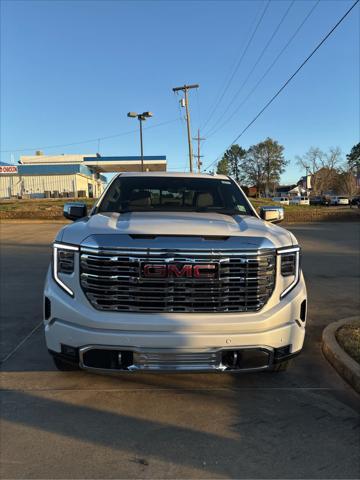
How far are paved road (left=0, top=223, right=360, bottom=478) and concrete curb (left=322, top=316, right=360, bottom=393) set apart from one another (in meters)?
0.07

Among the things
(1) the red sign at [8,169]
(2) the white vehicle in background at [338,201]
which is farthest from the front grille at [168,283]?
(2) the white vehicle in background at [338,201]

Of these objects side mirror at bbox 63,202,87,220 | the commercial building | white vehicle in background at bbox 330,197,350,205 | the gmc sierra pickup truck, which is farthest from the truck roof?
white vehicle in background at bbox 330,197,350,205

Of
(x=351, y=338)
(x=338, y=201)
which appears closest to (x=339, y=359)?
(x=351, y=338)

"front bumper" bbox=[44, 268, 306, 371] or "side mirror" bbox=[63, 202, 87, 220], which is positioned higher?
Result: "side mirror" bbox=[63, 202, 87, 220]

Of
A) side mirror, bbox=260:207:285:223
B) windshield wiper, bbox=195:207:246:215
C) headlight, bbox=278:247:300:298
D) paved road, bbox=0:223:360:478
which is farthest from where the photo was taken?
side mirror, bbox=260:207:285:223

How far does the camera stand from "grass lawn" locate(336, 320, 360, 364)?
14.7ft

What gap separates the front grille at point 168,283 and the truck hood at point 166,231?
88 millimetres

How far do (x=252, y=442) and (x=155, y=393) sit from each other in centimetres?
105

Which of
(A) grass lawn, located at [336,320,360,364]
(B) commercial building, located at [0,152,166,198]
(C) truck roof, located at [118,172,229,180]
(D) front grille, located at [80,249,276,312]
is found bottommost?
(A) grass lawn, located at [336,320,360,364]

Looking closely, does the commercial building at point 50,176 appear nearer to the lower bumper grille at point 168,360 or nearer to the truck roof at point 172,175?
the truck roof at point 172,175

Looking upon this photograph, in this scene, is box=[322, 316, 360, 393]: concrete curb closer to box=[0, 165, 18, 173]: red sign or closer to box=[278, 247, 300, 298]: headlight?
box=[278, 247, 300, 298]: headlight

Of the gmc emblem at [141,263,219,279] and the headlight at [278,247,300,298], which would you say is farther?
the headlight at [278,247,300,298]

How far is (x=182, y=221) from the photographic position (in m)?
3.80

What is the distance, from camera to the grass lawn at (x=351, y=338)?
14.7 ft
